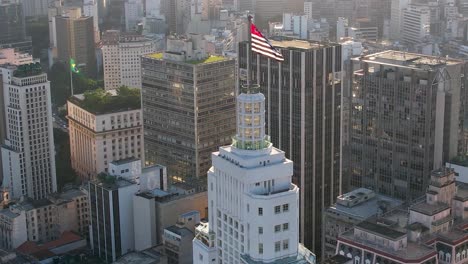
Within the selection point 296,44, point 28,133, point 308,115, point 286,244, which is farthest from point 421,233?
point 28,133

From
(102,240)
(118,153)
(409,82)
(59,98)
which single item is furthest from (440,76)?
(59,98)

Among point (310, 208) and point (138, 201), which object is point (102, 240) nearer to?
point (138, 201)

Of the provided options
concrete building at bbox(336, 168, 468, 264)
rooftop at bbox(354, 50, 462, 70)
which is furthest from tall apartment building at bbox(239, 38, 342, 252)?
concrete building at bbox(336, 168, 468, 264)

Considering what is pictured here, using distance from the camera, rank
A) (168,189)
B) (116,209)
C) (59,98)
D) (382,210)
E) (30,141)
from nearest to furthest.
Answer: (382,210) → (116,209) → (168,189) → (30,141) → (59,98)

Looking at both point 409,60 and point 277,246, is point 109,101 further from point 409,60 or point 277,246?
point 277,246

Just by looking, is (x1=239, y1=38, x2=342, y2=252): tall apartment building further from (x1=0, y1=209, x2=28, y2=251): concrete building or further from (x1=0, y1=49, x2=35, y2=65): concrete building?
(x1=0, y1=49, x2=35, y2=65): concrete building

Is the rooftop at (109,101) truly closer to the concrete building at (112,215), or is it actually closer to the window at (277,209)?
the concrete building at (112,215)
